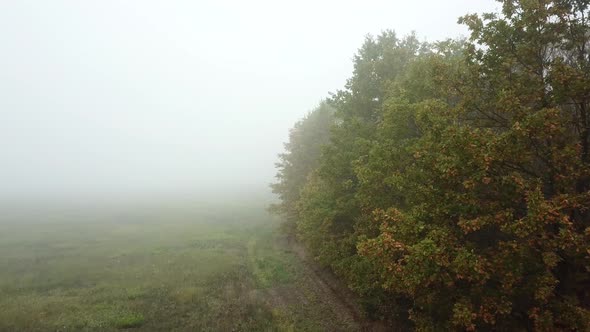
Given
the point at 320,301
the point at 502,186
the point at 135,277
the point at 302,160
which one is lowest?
the point at 135,277

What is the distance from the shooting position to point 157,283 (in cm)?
2580

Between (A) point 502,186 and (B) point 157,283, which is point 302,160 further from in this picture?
(A) point 502,186

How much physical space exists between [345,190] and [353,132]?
13.8 feet

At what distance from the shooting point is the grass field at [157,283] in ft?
61.7

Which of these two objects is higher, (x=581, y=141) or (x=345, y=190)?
(x=581, y=141)

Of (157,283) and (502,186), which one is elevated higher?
(502,186)

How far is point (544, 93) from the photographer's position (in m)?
12.3

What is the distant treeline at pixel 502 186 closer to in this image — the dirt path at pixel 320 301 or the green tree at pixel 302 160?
the dirt path at pixel 320 301

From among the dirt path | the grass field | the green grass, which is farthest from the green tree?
the dirt path

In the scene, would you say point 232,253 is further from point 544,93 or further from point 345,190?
point 544,93

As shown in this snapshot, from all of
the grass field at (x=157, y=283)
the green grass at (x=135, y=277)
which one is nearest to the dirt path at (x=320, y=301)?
the grass field at (x=157, y=283)

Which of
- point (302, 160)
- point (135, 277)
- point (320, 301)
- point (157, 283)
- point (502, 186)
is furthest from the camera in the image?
point (302, 160)

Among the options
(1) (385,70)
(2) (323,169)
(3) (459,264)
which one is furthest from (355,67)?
(3) (459,264)

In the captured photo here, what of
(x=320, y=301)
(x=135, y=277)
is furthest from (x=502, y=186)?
(x=135, y=277)
